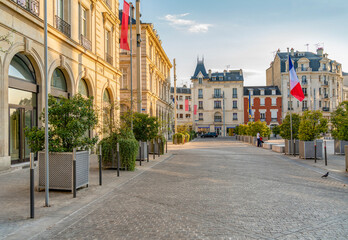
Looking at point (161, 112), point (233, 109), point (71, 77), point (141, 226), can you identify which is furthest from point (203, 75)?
point (141, 226)

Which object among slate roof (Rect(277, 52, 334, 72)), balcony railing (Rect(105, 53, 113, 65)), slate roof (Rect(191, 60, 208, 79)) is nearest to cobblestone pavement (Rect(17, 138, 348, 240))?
balcony railing (Rect(105, 53, 113, 65))

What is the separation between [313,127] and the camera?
53.1 feet

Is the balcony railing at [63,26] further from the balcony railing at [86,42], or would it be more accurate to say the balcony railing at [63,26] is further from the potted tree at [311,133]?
the potted tree at [311,133]

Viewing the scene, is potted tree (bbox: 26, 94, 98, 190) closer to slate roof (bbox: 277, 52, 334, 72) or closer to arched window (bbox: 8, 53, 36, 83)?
arched window (bbox: 8, 53, 36, 83)

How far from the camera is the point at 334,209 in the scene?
5.99 m

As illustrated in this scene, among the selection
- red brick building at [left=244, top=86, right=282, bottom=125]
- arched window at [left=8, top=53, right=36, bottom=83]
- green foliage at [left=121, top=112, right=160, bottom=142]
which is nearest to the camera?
arched window at [left=8, top=53, right=36, bottom=83]

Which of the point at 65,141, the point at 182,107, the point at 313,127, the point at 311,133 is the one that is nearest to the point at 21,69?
the point at 65,141

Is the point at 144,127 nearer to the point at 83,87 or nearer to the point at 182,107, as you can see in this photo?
the point at 83,87

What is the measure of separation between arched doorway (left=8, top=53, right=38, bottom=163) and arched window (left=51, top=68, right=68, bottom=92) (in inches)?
80.1

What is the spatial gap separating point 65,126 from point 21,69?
6.49 meters

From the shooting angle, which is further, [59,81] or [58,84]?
[59,81]

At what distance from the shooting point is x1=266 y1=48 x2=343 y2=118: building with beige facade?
2707 inches

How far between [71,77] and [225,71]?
63949mm

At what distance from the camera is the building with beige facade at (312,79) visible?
2707 inches
